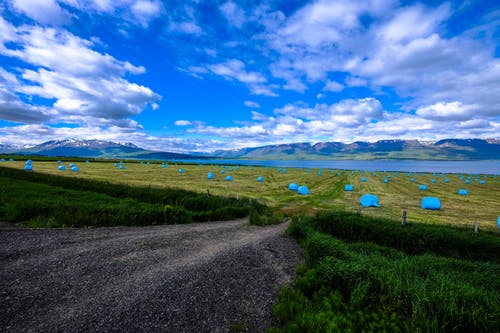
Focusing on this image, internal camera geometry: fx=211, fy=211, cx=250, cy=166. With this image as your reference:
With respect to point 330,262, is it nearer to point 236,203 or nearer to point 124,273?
point 124,273

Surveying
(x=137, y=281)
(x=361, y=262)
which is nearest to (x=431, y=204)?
(x=361, y=262)

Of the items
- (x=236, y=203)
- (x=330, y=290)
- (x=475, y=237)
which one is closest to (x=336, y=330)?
(x=330, y=290)

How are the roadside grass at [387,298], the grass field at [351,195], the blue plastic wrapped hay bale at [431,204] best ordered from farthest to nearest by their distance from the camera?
1. the blue plastic wrapped hay bale at [431,204]
2. the grass field at [351,195]
3. the roadside grass at [387,298]

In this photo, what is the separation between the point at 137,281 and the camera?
7906 mm

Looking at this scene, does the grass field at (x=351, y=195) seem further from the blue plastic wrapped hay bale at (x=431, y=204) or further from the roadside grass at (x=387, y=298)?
the roadside grass at (x=387, y=298)

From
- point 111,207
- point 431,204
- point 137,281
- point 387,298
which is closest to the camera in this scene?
point 387,298

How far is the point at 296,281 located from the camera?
27.4 ft

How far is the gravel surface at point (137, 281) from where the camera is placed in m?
6.02

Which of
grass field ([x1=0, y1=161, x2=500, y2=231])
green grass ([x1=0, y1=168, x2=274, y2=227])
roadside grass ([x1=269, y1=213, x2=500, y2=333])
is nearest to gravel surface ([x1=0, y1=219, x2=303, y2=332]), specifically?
roadside grass ([x1=269, y1=213, x2=500, y2=333])

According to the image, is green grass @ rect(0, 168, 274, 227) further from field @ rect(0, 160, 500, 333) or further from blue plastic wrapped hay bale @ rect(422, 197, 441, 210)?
blue plastic wrapped hay bale @ rect(422, 197, 441, 210)

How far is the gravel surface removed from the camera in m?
6.02

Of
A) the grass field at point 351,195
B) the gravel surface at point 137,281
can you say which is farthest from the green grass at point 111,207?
the grass field at point 351,195

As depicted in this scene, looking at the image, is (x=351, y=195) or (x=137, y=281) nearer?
(x=137, y=281)

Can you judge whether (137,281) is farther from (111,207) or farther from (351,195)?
(351,195)
